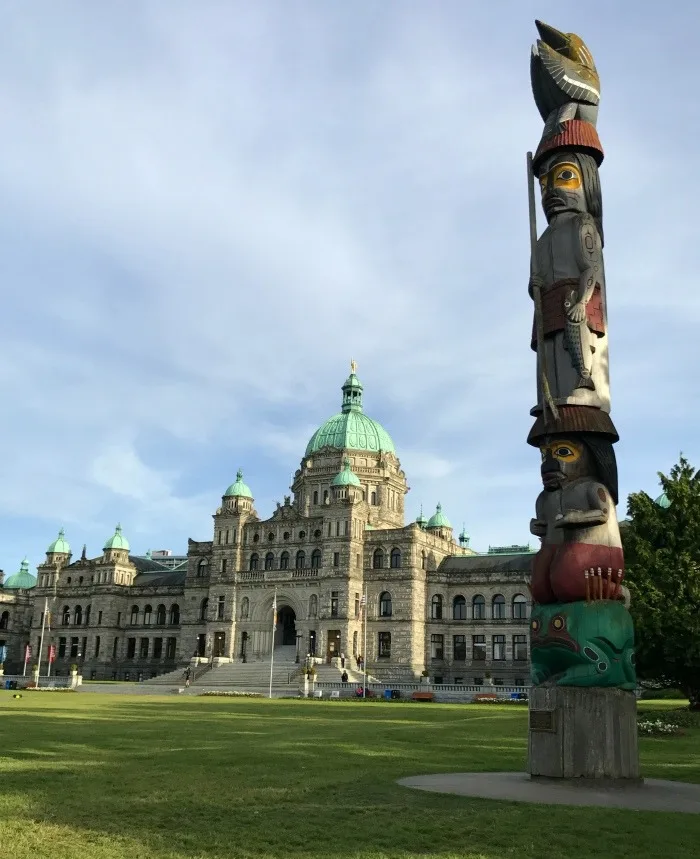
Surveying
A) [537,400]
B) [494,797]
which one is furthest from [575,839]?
[537,400]

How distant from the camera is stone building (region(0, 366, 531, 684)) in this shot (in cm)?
8350

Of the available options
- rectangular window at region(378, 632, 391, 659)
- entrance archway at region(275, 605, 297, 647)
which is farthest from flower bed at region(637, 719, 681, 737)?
entrance archway at region(275, 605, 297, 647)

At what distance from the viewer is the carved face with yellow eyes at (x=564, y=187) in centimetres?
2177

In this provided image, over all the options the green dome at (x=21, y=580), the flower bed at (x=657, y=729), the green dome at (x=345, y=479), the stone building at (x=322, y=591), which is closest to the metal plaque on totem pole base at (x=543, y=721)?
the flower bed at (x=657, y=729)

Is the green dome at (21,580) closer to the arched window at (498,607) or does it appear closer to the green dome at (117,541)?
the green dome at (117,541)

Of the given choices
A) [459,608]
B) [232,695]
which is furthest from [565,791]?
[459,608]

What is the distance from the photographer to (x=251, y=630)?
89000mm

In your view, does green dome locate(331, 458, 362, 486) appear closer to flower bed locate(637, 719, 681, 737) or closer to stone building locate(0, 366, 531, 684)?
stone building locate(0, 366, 531, 684)

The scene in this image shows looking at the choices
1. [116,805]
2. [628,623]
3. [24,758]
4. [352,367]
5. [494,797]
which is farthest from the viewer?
[352,367]

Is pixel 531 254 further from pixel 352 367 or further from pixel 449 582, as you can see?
pixel 352 367

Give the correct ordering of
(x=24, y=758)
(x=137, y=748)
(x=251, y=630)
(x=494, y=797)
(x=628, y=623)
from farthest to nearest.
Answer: (x=251, y=630) < (x=137, y=748) < (x=24, y=758) < (x=628, y=623) < (x=494, y=797)

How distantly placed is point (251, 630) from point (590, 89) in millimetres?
74032

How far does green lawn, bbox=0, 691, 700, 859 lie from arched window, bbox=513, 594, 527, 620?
2219 inches

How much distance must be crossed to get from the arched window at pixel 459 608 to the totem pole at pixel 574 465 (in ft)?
221
